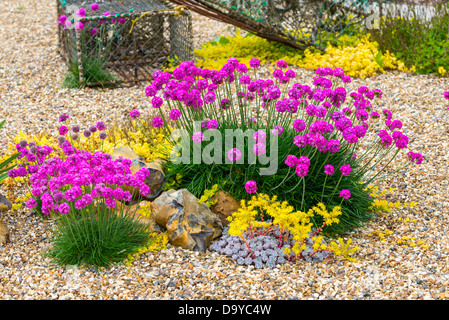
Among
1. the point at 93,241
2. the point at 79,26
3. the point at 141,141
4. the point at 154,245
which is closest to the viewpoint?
the point at 93,241

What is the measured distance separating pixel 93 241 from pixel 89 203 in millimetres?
420

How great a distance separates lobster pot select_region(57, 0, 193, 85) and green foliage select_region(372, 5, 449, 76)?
2702 millimetres

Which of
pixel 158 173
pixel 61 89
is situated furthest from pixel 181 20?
pixel 158 173

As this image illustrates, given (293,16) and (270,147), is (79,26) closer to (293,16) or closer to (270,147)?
(293,16)

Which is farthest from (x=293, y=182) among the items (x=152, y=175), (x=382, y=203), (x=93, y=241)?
(x=93, y=241)

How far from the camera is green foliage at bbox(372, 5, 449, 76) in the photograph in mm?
6441

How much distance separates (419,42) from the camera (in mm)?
6566

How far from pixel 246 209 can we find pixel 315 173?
57 centimetres

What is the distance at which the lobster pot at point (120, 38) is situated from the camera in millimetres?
6004

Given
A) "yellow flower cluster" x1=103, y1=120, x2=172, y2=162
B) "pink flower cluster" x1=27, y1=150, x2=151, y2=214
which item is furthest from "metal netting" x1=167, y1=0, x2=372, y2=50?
"pink flower cluster" x1=27, y1=150, x2=151, y2=214

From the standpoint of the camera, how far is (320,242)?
334cm

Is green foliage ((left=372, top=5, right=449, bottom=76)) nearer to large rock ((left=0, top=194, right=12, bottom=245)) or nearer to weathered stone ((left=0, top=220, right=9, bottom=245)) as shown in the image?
large rock ((left=0, top=194, right=12, bottom=245))

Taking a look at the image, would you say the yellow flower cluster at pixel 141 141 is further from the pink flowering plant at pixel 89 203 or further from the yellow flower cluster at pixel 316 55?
the yellow flower cluster at pixel 316 55

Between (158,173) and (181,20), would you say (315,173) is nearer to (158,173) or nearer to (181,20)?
(158,173)
